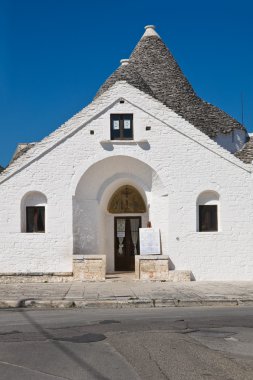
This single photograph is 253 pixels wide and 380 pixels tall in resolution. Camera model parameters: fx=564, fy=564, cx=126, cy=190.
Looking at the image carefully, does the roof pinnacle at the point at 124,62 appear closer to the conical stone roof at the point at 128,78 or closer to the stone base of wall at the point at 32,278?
the conical stone roof at the point at 128,78

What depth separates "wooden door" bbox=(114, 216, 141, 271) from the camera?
21.6 metres

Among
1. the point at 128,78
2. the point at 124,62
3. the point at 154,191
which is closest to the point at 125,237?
the point at 154,191

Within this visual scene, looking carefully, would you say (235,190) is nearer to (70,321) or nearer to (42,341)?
(70,321)

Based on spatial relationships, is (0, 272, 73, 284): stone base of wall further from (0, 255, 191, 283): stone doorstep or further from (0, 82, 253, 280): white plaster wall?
(0, 82, 253, 280): white plaster wall

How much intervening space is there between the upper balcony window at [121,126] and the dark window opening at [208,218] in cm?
355

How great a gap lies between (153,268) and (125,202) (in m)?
3.72

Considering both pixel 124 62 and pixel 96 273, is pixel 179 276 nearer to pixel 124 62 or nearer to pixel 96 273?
pixel 96 273

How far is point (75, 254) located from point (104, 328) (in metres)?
8.94

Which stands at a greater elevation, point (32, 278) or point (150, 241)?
point (150, 241)

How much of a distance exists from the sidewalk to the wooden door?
333cm

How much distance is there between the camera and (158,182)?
19469mm

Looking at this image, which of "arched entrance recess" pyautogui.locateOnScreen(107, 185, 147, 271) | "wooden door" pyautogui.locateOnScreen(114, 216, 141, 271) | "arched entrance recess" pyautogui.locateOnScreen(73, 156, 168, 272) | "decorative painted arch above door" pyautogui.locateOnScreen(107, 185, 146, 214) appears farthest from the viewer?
"wooden door" pyautogui.locateOnScreen(114, 216, 141, 271)

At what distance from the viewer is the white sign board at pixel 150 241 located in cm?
1909


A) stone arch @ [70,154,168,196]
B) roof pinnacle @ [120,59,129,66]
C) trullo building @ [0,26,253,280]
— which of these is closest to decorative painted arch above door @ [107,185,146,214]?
trullo building @ [0,26,253,280]
